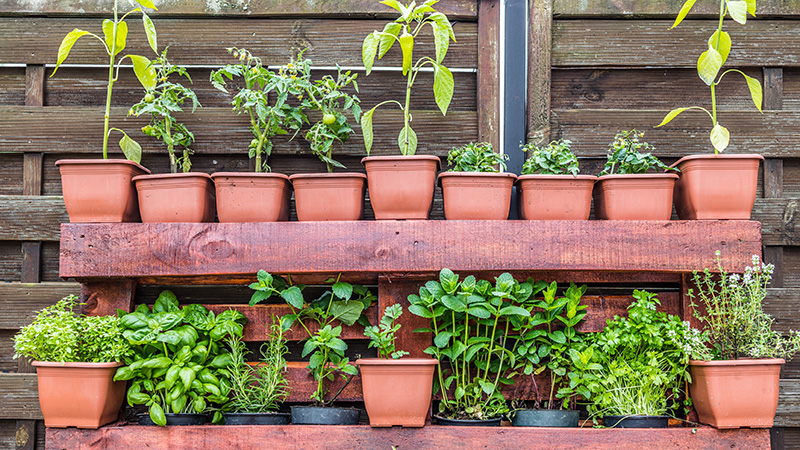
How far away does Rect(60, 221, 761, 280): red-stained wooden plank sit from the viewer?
179 cm

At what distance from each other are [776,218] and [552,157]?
0.98 metres

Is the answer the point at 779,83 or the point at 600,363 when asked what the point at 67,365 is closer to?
the point at 600,363

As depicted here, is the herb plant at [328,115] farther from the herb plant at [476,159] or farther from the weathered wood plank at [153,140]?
the herb plant at [476,159]

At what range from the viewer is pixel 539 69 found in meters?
2.16

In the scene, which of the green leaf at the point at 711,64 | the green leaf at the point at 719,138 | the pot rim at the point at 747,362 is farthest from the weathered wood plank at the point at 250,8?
the pot rim at the point at 747,362

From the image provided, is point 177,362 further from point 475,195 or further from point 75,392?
point 475,195

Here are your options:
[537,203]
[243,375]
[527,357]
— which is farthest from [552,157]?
[243,375]

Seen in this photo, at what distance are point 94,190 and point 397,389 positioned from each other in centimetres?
Result: 121

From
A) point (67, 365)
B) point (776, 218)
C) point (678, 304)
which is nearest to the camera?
point (67, 365)

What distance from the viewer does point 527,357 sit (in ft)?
6.11

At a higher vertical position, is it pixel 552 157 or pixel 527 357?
pixel 552 157

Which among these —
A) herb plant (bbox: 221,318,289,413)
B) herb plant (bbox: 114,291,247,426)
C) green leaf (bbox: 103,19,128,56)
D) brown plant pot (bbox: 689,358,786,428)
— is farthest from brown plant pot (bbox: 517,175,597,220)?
green leaf (bbox: 103,19,128,56)

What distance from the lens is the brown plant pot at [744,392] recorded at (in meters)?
1.69

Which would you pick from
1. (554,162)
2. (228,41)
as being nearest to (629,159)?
(554,162)
